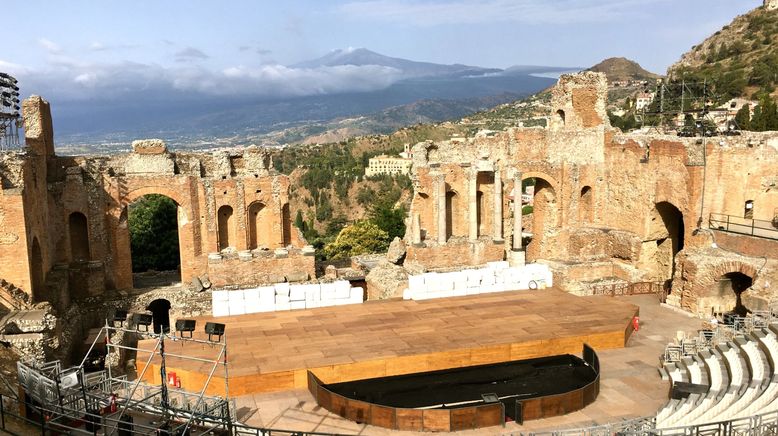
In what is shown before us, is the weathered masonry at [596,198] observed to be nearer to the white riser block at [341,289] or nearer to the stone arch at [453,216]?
the stone arch at [453,216]

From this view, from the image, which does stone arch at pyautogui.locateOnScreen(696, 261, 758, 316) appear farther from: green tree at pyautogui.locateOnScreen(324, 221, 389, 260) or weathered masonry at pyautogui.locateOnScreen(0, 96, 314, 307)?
green tree at pyautogui.locateOnScreen(324, 221, 389, 260)

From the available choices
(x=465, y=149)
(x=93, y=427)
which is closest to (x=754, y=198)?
(x=465, y=149)

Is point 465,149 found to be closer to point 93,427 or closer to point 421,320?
point 421,320

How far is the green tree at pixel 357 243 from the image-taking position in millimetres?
45928

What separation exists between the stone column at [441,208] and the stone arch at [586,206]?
6560 mm

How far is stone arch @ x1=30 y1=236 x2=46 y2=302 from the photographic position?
75.0 feet

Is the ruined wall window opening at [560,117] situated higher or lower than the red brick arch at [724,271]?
higher

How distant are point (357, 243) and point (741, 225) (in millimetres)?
26158

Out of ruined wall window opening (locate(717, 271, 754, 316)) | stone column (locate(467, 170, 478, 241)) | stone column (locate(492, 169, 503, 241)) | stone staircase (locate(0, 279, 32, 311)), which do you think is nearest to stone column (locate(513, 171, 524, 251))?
stone column (locate(492, 169, 503, 241))

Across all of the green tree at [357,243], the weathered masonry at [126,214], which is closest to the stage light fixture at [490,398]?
the weathered masonry at [126,214]

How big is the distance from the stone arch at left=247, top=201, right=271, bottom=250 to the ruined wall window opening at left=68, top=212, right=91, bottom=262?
6.61 meters

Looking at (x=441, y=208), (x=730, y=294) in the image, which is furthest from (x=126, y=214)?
(x=730, y=294)

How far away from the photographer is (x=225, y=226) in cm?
2911

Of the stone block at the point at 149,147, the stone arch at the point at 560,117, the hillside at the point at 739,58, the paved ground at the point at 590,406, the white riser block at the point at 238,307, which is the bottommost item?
the paved ground at the point at 590,406
